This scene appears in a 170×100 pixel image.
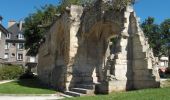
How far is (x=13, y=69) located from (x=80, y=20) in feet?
76.2

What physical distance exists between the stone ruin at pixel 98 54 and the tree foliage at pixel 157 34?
20282 mm

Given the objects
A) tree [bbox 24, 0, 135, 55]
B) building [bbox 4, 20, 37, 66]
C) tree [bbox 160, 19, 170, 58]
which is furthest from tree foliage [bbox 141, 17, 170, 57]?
building [bbox 4, 20, 37, 66]

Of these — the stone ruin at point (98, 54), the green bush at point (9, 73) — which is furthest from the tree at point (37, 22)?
the stone ruin at point (98, 54)

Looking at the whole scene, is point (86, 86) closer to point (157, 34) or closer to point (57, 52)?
point (57, 52)

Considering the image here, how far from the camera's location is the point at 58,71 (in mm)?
Answer: 24359

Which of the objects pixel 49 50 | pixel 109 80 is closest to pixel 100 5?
pixel 109 80

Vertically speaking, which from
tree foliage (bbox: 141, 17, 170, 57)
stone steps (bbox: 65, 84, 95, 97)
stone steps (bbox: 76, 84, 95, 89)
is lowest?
stone steps (bbox: 65, 84, 95, 97)

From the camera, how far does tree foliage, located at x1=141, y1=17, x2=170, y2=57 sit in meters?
46.3

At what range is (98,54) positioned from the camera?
859 inches

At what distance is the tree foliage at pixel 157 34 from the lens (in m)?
46.3

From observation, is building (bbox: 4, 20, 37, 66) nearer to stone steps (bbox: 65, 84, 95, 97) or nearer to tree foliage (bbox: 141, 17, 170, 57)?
tree foliage (bbox: 141, 17, 170, 57)

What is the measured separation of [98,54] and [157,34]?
89.7 ft

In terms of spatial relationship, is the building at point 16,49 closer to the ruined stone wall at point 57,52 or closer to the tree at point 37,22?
the tree at point 37,22

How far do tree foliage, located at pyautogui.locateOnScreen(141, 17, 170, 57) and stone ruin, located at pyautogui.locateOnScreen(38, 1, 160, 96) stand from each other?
20.3 metres
